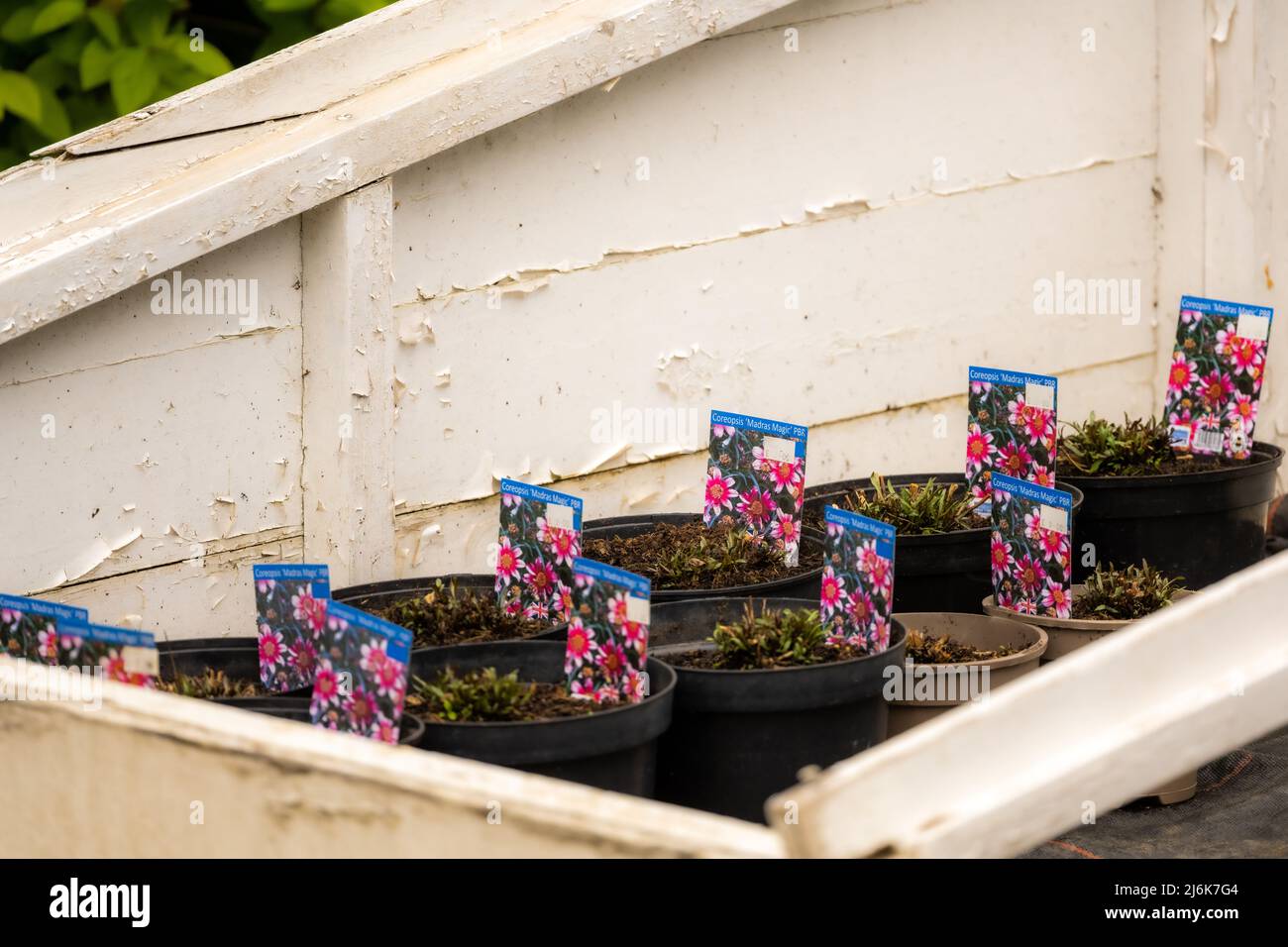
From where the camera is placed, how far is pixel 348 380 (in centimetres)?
224

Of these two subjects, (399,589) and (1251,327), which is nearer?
(399,589)

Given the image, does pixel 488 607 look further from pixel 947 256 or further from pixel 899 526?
pixel 947 256

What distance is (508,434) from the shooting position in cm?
248

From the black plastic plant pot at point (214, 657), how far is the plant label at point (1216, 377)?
166cm

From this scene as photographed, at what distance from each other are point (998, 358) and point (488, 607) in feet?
4.48

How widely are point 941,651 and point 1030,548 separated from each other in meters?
0.22

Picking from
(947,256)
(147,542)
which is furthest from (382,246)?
(947,256)

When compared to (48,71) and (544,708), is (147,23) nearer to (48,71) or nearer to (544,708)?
(48,71)

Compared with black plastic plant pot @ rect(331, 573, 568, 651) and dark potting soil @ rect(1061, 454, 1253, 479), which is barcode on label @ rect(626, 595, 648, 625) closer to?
black plastic plant pot @ rect(331, 573, 568, 651)

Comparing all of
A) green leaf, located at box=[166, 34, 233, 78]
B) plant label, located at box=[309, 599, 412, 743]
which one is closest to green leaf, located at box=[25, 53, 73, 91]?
green leaf, located at box=[166, 34, 233, 78]

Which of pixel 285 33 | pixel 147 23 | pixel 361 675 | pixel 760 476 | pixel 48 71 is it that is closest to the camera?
pixel 361 675

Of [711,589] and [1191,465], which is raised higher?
[1191,465]

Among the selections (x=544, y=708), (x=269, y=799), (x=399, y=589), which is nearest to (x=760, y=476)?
(x=399, y=589)

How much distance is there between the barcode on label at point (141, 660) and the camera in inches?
67.4
